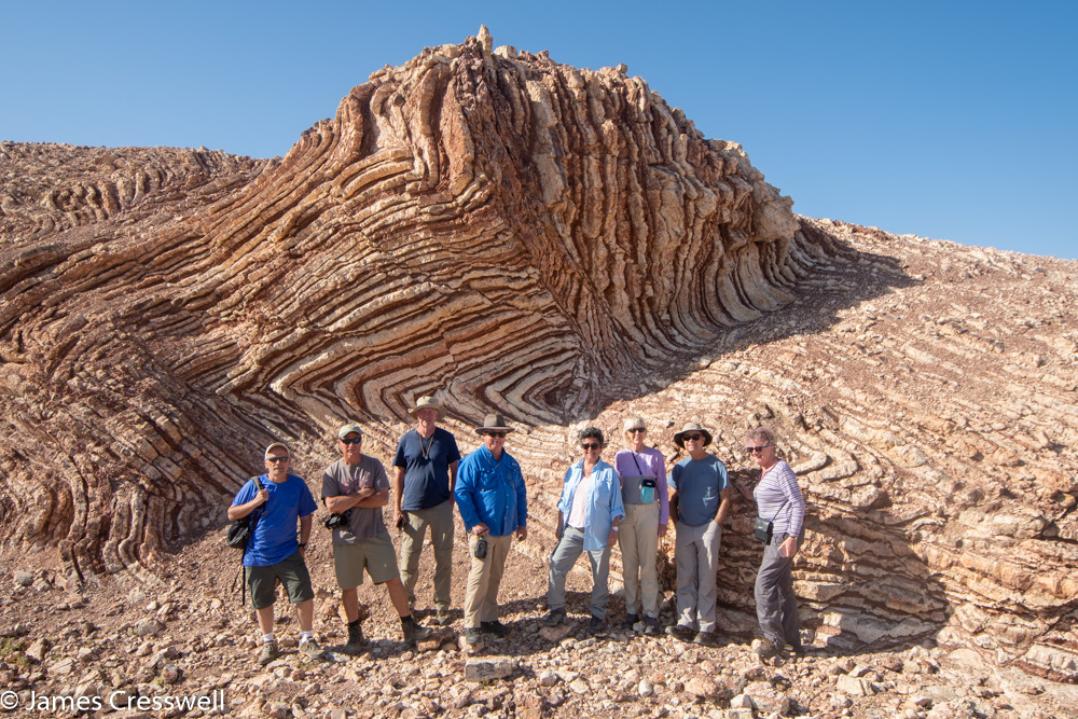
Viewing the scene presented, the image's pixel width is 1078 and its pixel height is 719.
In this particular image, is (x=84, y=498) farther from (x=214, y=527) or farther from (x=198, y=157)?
(x=198, y=157)

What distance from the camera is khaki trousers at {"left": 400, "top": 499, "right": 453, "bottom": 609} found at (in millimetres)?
6844

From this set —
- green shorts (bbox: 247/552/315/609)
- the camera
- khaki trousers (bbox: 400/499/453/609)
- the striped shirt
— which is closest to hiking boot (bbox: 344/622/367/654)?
green shorts (bbox: 247/552/315/609)

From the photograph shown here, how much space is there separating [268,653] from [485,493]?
87.2 inches

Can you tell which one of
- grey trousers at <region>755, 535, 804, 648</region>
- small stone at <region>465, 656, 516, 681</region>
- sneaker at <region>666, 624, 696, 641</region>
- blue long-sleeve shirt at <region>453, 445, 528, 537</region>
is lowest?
small stone at <region>465, 656, 516, 681</region>

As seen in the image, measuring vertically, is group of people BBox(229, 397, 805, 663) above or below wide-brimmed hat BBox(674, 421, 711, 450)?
below

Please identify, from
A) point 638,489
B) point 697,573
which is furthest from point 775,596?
point 638,489

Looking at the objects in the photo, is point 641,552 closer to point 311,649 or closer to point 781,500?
point 781,500

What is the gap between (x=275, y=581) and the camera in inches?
252

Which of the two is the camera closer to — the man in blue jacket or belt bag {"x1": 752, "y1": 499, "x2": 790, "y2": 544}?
the man in blue jacket

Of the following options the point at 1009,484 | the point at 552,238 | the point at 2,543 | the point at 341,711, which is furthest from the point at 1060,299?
the point at 2,543

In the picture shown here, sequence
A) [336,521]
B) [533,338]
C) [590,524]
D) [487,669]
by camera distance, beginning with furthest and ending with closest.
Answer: [533,338], [590,524], [336,521], [487,669]

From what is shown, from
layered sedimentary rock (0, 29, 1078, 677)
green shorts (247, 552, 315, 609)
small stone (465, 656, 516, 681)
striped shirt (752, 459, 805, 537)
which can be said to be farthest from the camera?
layered sedimentary rock (0, 29, 1078, 677)

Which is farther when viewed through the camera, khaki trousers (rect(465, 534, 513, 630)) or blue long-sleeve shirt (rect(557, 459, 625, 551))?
blue long-sleeve shirt (rect(557, 459, 625, 551))

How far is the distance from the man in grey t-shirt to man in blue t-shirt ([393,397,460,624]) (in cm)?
31
